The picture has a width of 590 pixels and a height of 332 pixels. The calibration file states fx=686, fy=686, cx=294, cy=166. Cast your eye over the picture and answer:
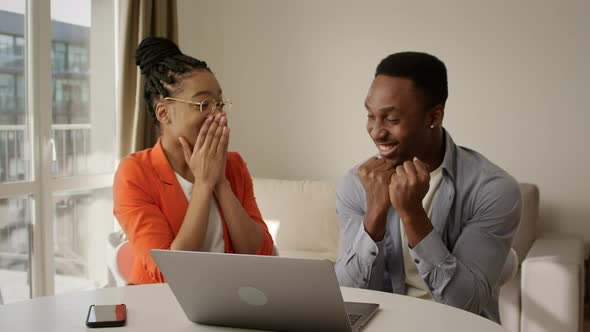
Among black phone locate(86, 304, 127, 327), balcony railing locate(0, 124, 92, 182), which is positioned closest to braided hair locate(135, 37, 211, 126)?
black phone locate(86, 304, 127, 327)

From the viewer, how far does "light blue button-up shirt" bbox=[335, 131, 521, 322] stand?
1.66m

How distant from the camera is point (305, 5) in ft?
13.3

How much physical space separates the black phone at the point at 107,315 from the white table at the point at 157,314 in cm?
1

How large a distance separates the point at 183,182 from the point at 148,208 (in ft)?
0.52

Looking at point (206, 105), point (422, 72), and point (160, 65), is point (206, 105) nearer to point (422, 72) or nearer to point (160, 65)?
point (160, 65)

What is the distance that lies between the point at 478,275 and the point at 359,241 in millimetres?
306

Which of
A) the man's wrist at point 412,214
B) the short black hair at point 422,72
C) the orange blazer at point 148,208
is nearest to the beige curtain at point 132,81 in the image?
the orange blazer at point 148,208

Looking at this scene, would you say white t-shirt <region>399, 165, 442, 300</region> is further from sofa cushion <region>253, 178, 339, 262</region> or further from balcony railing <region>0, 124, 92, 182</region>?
balcony railing <region>0, 124, 92, 182</region>

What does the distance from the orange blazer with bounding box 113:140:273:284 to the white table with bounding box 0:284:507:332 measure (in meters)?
0.32

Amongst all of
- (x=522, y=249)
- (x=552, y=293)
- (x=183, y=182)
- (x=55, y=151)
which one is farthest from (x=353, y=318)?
(x=55, y=151)

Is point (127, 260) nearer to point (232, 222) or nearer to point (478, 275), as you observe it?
point (232, 222)

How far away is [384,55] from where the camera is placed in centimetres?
384

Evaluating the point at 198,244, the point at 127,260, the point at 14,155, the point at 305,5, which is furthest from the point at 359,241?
the point at 305,5

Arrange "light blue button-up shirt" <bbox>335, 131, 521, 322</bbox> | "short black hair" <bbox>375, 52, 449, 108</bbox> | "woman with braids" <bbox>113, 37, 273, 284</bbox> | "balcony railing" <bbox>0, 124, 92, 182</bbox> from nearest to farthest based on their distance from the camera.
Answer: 1. "light blue button-up shirt" <bbox>335, 131, 521, 322</bbox>
2. "short black hair" <bbox>375, 52, 449, 108</bbox>
3. "woman with braids" <bbox>113, 37, 273, 284</bbox>
4. "balcony railing" <bbox>0, 124, 92, 182</bbox>
